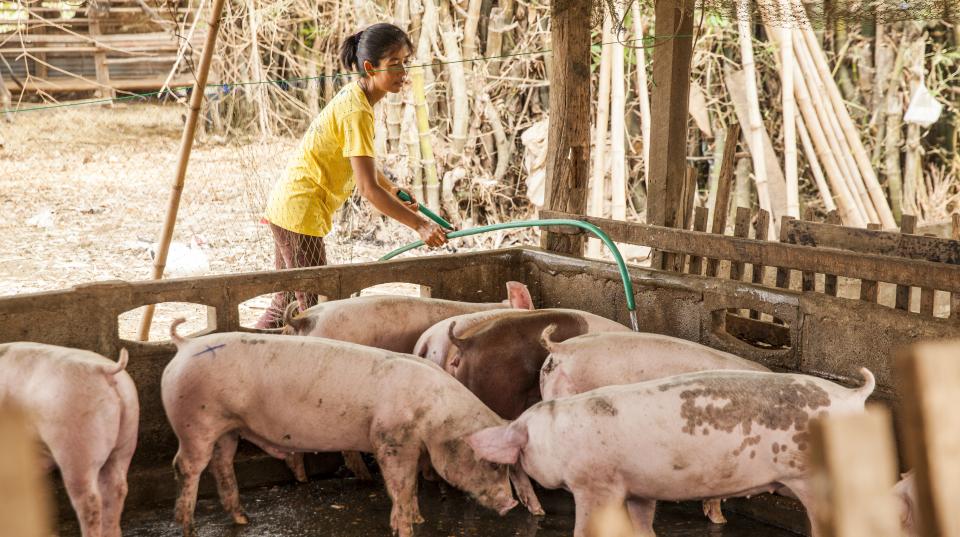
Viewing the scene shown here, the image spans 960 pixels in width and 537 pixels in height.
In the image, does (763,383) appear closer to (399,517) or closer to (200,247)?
(399,517)

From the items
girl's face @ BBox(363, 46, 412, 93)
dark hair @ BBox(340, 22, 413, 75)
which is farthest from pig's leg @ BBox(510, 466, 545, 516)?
dark hair @ BBox(340, 22, 413, 75)

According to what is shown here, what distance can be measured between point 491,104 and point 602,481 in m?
7.00

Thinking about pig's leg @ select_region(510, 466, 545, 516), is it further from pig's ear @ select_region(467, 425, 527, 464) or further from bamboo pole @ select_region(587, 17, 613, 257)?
bamboo pole @ select_region(587, 17, 613, 257)

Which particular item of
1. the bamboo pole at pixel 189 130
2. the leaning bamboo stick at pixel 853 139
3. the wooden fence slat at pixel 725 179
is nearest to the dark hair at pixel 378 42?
the bamboo pole at pixel 189 130

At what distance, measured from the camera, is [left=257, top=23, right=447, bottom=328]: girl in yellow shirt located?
504 cm

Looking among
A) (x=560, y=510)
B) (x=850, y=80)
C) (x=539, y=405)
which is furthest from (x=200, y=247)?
(x=850, y=80)

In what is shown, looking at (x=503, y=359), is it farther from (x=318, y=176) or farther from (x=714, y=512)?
(x=318, y=176)

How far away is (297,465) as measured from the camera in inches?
191

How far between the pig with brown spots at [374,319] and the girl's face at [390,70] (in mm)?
1015

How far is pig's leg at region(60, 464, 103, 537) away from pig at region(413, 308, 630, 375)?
1.46 m

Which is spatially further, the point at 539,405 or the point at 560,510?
the point at 560,510

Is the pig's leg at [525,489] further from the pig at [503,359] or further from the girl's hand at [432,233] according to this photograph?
the girl's hand at [432,233]

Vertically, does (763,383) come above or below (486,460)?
above

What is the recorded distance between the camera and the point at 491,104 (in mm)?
10180
